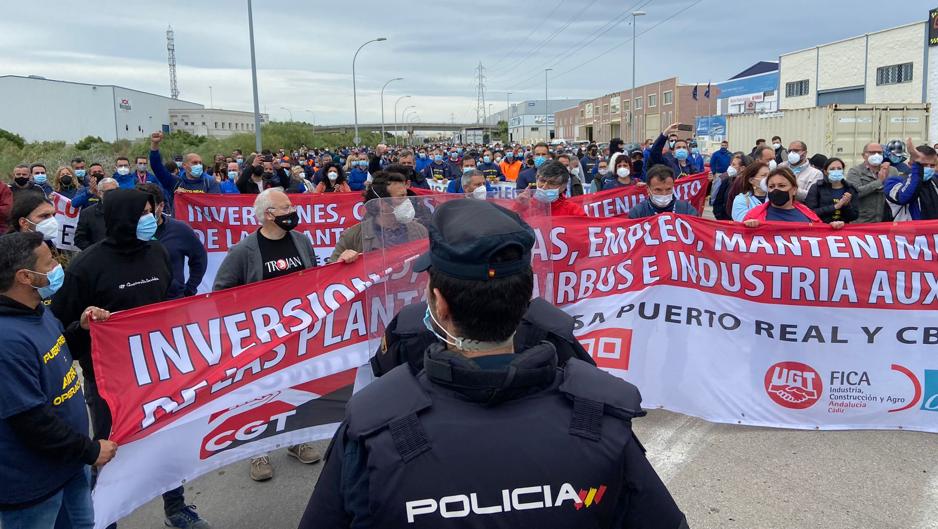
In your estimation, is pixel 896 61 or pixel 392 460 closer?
pixel 392 460

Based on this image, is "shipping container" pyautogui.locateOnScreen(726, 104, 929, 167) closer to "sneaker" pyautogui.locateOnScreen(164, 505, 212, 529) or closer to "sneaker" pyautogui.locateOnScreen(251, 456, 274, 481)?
"sneaker" pyautogui.locateOnScreen(251, 456, 274, 481)

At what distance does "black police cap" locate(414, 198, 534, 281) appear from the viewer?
4.93 feet

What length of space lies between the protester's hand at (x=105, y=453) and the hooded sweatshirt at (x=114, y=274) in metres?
0.68

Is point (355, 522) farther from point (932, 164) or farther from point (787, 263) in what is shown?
point (932, 164)

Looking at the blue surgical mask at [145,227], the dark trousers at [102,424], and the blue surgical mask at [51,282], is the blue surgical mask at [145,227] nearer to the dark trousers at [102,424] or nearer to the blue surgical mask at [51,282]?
the blue surgical mask at [51,282]

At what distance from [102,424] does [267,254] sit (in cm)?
140

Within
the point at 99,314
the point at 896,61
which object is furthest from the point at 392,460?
the point at 896,61

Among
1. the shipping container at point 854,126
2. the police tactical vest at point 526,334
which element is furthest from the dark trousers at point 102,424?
the shipping container at point 854,126

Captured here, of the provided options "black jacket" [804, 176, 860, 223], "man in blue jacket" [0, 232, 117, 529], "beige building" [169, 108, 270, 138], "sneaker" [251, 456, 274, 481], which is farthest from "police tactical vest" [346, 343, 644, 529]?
"beige building" [169, 108, 270, 138]

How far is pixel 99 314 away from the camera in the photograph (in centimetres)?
323

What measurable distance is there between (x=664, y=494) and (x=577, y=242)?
3.62 meters

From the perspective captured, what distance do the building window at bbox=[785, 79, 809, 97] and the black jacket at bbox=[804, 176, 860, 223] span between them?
43294 mm

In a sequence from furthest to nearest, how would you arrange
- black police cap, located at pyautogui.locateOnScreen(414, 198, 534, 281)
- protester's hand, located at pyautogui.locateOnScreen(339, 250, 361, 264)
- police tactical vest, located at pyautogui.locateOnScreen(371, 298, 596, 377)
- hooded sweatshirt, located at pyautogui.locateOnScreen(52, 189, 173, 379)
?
protester's hand, located at pyautogui.locateOnScreen(339, 250, 361, 264)
hooded sweatshirt, located at pyautogui.locateOnScreen(52, 189, 173, 379)
police tactical vest, located at pyautogui.locateOnScreen(371, 298, 596, 377)
black police cap, located at pyautogui.locateOnScreen(414, 198, 534, 281)

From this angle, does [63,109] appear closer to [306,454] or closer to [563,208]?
[563,208]
